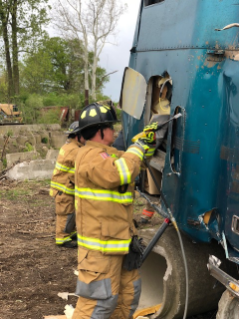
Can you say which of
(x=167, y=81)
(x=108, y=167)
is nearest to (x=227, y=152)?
(x=108, y=167)

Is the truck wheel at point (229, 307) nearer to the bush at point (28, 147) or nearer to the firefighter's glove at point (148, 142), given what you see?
the firefighter's glove at point (148, 142)

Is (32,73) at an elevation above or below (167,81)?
below

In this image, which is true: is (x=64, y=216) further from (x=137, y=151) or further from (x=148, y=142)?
(x=137, y=151)

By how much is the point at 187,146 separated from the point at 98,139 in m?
0.72

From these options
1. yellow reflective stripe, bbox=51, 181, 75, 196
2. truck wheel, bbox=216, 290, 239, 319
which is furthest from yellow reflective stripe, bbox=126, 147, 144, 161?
yellow reflective stripe, bbox=51, 181, 75, 196

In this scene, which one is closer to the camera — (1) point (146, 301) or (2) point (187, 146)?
(2) point (187, 146)

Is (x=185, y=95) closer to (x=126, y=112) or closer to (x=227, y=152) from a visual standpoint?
(x=227, y=152)

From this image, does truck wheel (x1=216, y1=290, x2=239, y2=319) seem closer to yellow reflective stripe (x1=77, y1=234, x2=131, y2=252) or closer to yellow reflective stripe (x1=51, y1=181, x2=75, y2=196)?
yellow reflective stripe (x1=77, y1=234, x2=131, y2=252)

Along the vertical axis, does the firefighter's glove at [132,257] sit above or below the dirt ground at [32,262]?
above

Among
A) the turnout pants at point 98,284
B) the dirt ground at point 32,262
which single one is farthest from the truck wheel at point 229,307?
the dirt ground at point 32,262

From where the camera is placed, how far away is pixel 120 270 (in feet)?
10.5

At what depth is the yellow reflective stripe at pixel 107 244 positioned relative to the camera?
3043 millimetres

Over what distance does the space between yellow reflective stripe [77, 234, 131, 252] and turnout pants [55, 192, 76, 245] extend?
285cm

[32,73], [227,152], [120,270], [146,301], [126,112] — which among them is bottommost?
[32,73]
